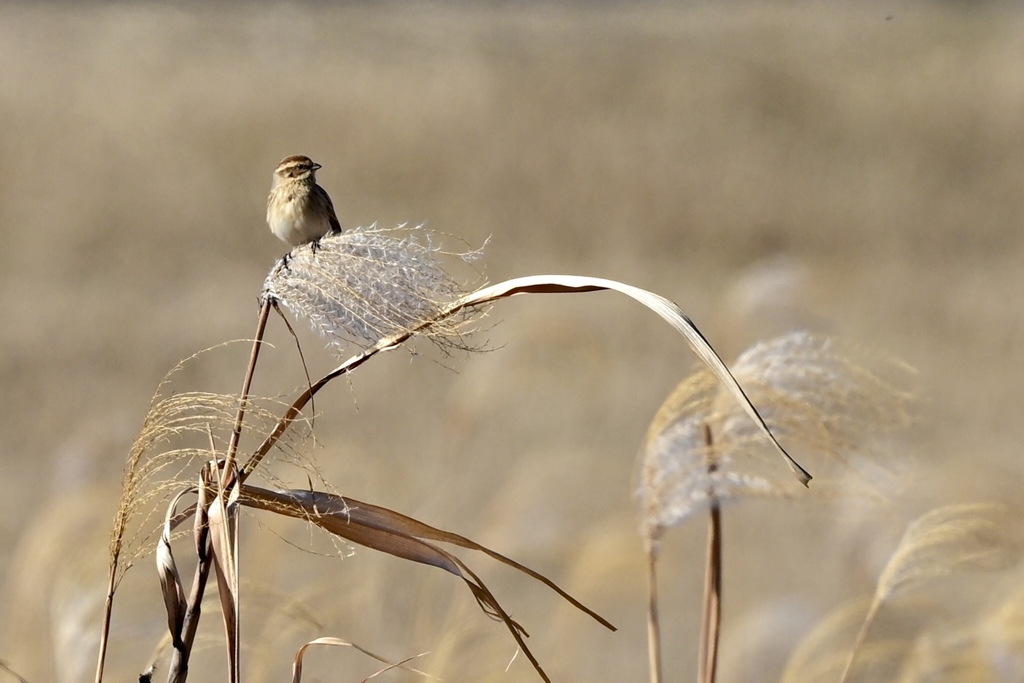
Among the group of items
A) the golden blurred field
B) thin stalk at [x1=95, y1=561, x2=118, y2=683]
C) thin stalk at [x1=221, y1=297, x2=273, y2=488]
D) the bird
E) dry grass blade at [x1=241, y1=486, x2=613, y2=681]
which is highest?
the golden blurred field

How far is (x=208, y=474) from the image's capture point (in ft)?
5.34

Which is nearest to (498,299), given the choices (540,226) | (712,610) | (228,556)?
(228,556)

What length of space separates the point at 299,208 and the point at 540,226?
1024 centimetres

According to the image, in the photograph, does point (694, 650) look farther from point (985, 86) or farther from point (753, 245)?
point (985, 86)

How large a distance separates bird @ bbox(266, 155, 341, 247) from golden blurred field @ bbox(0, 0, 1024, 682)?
0.93m

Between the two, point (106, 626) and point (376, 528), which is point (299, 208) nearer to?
point (376, 528)

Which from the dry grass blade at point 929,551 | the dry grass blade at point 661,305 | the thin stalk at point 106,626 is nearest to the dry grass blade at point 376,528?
the thin stalk at point 106,626

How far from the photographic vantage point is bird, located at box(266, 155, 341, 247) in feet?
11.5

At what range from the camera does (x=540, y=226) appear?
13695 mm

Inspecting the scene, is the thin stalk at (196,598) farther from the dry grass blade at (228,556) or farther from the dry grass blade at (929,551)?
the dry grass blade at (929,551)

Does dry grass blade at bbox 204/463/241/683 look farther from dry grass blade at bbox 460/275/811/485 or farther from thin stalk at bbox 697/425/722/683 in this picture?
thin stalk at bbox 697/425/722/683

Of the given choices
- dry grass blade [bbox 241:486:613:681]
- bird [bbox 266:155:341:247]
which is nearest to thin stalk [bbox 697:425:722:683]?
dry grass blade [bbox 241:486:613:681]

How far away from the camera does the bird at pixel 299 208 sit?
352 centimetres

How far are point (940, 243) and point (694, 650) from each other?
355 inches
